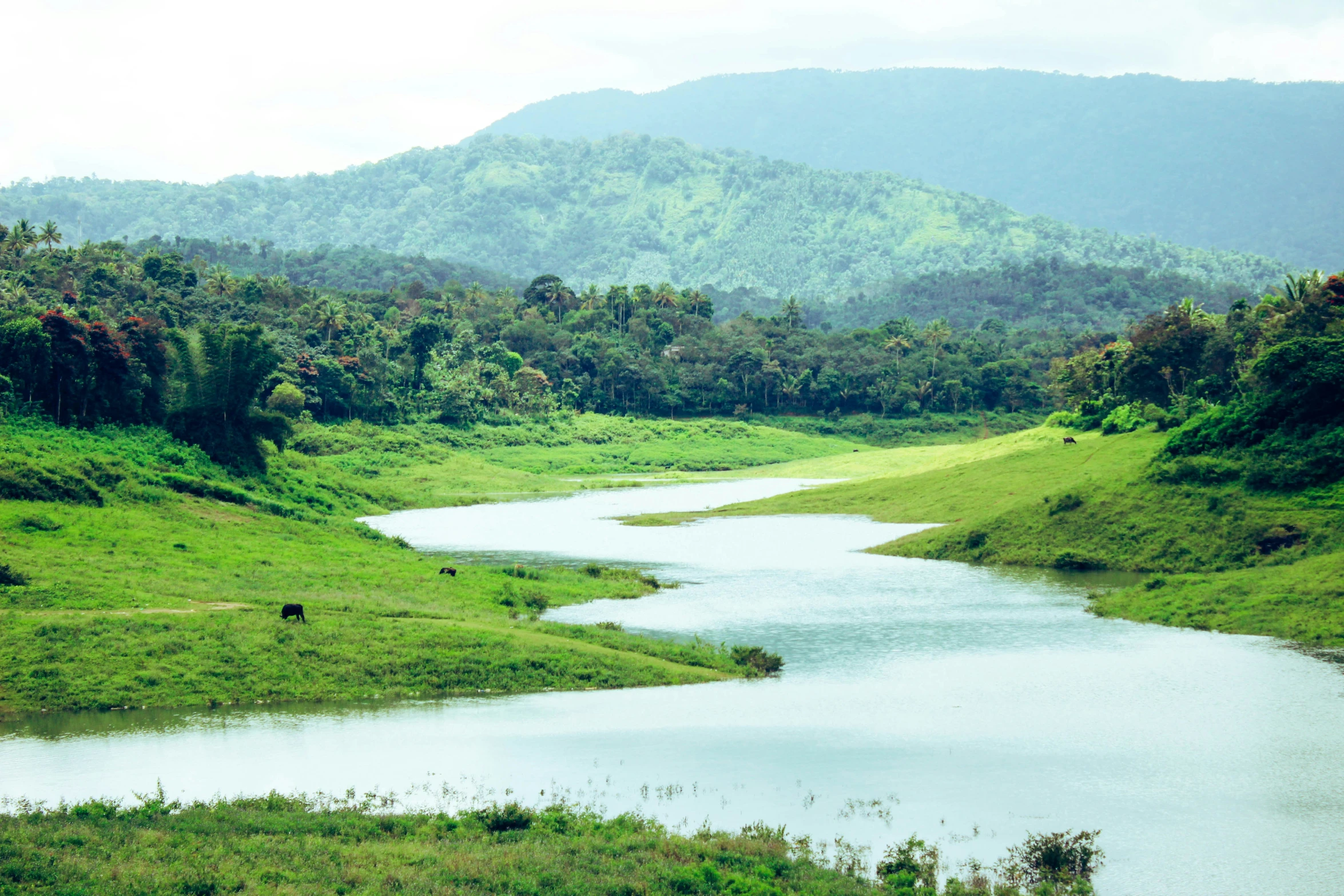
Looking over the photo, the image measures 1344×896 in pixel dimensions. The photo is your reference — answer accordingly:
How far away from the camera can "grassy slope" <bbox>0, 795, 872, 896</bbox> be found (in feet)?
50.6

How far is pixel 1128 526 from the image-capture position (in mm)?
50969

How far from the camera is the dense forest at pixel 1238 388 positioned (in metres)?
47.9

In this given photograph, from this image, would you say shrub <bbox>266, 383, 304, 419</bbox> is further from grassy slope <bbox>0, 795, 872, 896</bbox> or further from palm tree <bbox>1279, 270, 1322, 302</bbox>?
grassy slope <bbox>0, 795, 872, 896</bbox>

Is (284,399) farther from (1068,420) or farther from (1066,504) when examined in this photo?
(1066,504)

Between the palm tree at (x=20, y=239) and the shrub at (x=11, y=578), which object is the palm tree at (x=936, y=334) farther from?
the shrub at (x=11, y=578)

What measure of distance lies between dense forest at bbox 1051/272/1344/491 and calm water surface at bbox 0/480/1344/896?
14.4m

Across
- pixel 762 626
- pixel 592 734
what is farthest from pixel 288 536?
pixel 592 734

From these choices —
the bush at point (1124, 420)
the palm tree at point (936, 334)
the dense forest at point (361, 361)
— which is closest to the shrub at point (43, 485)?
the dense forest at point (361, 361)

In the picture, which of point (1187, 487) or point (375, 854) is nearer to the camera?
point (375, 854)

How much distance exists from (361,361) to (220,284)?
126 feet

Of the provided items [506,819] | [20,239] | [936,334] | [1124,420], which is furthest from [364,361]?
[506,819]

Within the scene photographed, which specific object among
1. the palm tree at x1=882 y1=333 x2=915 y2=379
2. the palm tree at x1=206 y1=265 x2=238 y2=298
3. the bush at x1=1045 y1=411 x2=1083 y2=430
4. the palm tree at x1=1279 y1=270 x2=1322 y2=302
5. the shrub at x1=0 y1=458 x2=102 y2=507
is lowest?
the bush at x1=1045 y1=411 x2=1083 y2=430

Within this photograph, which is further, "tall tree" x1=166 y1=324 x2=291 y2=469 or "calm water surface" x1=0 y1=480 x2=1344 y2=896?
"tall tree" x1=166 y1=324 x2=291 y2=469

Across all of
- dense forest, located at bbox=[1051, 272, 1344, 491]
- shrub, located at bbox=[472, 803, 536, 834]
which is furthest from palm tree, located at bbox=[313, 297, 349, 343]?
shrub, located at bbox=[472, 803, 536, 834]
